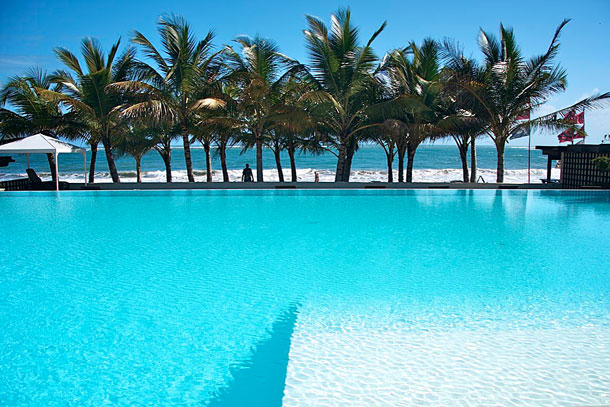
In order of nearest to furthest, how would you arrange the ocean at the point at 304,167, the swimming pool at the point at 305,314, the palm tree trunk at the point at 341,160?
the swimming pool at the point at 305,314, the palm tree trunk at the point at 341,160, the ocean at the point at 304,167

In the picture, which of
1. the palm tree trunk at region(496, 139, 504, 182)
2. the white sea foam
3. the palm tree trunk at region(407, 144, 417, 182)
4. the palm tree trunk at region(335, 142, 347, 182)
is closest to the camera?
the palm tree trunk at region(496, 139, 504, 182)

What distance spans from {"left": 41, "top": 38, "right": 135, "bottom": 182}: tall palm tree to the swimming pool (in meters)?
7.60

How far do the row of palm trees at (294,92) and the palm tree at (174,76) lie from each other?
35mm

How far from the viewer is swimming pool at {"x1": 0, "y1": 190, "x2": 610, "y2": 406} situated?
319 cm

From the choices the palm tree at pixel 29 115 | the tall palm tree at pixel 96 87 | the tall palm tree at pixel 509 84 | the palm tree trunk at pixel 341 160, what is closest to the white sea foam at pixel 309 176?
the palm tree at pixel 29 115

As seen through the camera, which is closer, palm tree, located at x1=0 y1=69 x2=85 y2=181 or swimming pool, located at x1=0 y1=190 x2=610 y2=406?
swimming pool, located at x1=0 y1=190 x2=610 y2=406

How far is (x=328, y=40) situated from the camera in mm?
14891

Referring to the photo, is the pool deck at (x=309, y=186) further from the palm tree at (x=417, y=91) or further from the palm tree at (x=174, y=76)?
the palm tree at (x=174, y=76)

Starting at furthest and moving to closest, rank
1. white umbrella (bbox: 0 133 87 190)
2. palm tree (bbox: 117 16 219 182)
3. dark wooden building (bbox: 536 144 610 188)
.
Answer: dark wooden building (bbox: 536 144 610 188)
palm tree (bbox: 117 16 219 182)
white umbrella (bbox: 0 133 87 190)

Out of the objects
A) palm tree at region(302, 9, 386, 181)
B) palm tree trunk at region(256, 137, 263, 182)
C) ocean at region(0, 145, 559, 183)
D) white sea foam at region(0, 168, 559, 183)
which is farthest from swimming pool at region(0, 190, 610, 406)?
white sea foam at region(0, 168, 559, 183)

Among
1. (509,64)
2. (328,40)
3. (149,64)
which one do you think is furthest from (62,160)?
(509,64)

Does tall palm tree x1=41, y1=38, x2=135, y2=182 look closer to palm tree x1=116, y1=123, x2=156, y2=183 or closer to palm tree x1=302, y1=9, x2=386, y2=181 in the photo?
palm tree x1=116, y1=123, x2=156, y2=183

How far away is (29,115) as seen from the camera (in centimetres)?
1752

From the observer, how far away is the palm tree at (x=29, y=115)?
55.5 ft
